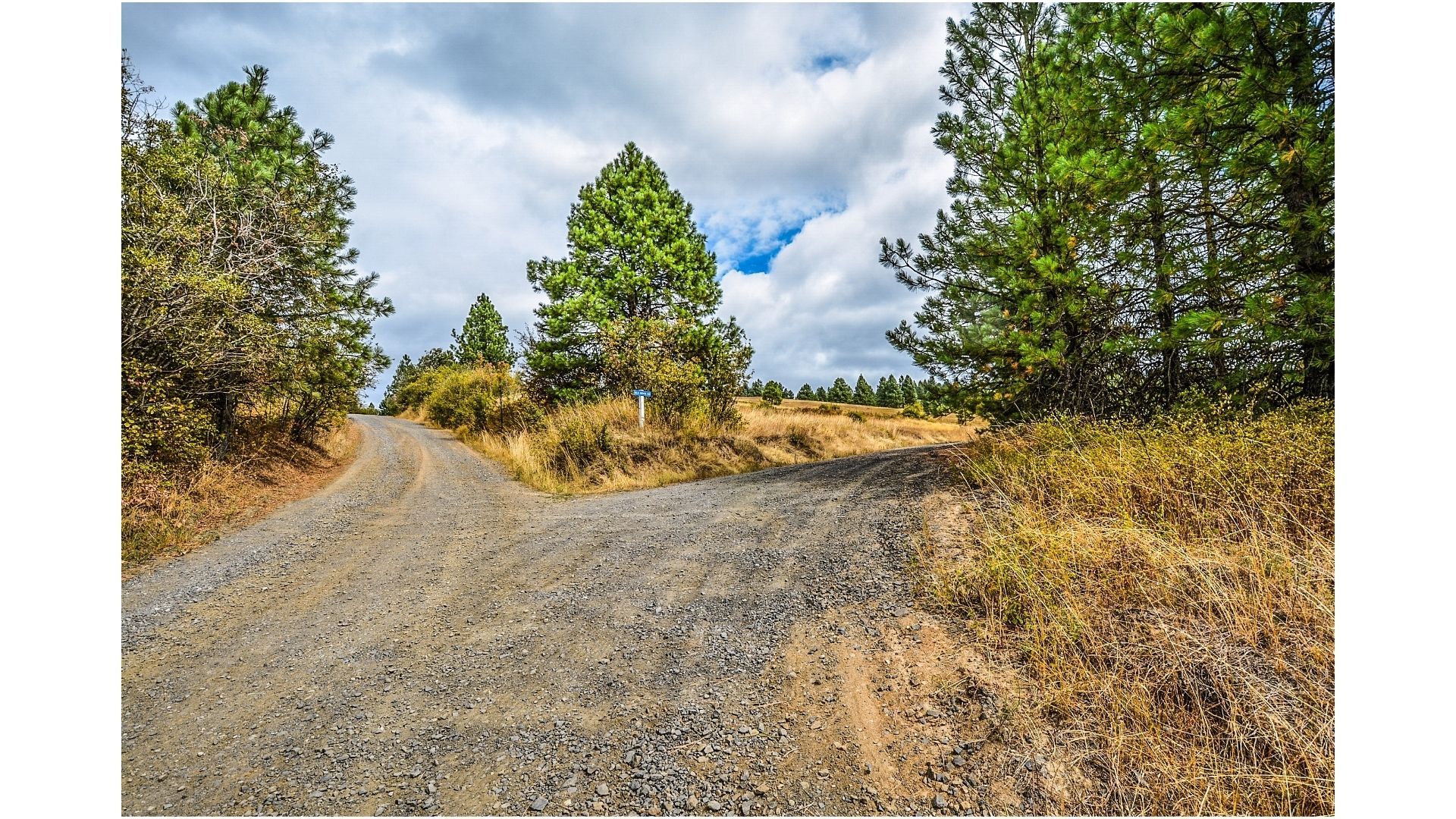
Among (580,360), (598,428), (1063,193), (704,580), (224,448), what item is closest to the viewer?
(704,580)

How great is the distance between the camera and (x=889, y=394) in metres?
66.0

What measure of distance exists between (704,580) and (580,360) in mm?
11566

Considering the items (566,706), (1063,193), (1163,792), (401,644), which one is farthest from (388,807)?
(1063,193)

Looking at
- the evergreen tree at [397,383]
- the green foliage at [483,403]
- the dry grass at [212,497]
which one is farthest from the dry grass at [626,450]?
the evergreen tree at [397,383]

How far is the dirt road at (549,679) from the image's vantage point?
2164mm

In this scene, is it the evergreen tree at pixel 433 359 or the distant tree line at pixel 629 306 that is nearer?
the distant tree line at pixel 629 306

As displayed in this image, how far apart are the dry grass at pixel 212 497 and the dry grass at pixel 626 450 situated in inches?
160

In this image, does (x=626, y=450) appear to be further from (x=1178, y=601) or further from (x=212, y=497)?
(x=1178, y=601)

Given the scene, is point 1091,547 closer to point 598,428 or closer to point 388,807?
point 388,807

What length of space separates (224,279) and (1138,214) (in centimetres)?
1129

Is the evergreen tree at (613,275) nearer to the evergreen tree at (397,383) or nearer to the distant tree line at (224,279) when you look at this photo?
the distant tree line at (224,279)

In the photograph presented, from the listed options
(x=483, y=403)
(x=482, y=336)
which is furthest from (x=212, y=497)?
(x=482, y=336)

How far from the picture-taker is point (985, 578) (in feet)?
11.5

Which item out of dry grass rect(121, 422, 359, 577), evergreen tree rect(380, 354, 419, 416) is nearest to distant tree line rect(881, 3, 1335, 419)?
dry grass rect(121, 422, 359, 577)
